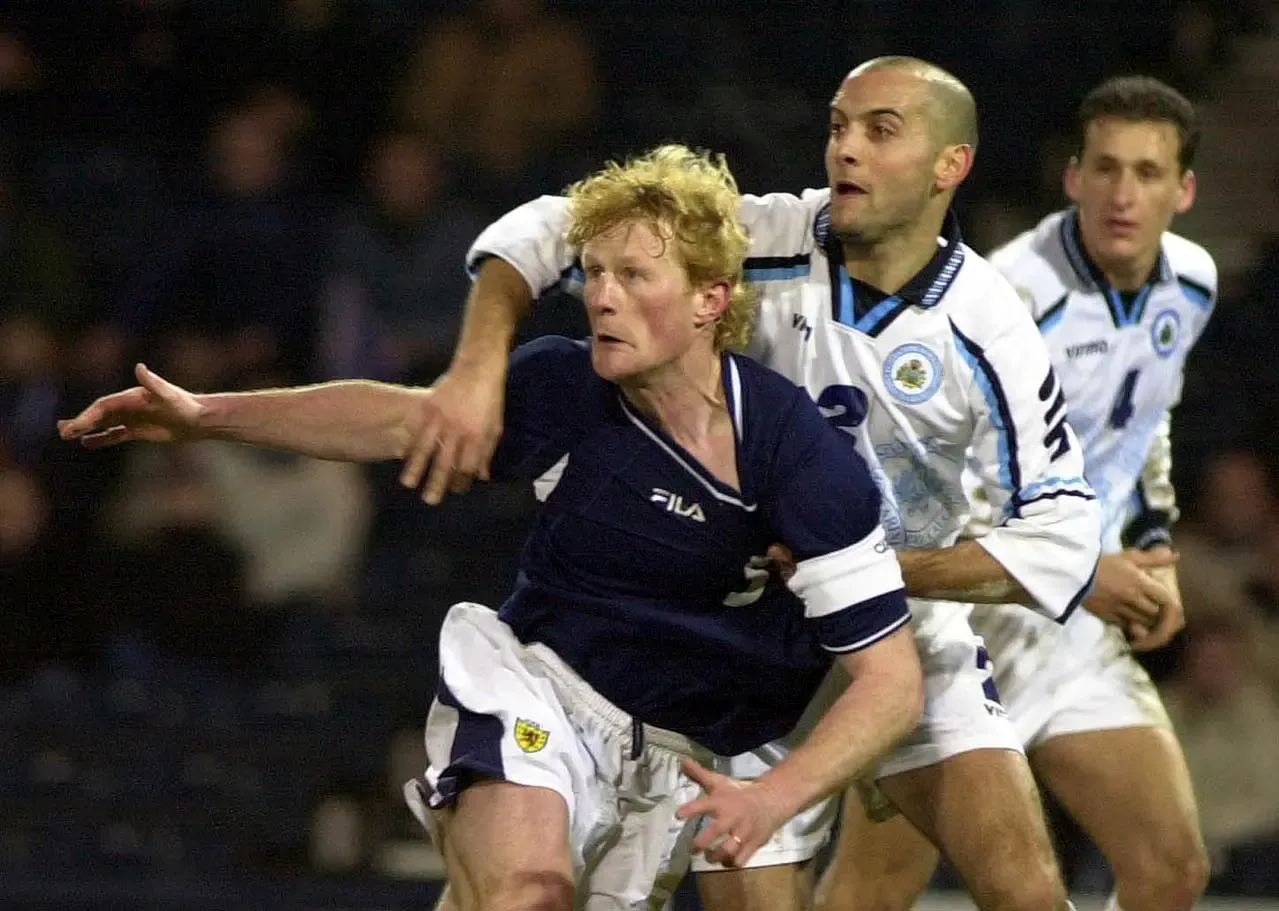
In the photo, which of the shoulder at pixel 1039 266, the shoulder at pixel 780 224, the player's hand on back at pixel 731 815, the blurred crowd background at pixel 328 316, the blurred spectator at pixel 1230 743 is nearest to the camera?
the player's hand on back at pixel 731 815

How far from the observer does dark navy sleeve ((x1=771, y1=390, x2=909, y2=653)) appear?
2.71m

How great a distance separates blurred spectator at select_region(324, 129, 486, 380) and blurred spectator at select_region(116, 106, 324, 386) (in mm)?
76

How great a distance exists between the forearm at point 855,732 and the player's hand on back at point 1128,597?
2.52 feet

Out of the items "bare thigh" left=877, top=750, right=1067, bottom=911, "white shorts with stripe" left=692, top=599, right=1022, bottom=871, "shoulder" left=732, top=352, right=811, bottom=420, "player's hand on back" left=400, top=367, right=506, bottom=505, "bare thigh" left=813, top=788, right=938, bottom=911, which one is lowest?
"bare thigh" left=813, top=788, right=938, bottom=911

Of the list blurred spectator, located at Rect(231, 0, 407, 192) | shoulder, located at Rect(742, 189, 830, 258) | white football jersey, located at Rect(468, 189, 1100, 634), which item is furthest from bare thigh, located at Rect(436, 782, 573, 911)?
blurred spectator, located at Rect(231, 0, 407, 192)

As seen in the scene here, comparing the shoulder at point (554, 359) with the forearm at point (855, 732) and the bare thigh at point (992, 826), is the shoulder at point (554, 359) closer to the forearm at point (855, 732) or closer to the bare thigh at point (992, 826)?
the forearm at point (855, 732)

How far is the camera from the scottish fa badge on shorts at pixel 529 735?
2785 millimetres

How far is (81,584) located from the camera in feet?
17.5

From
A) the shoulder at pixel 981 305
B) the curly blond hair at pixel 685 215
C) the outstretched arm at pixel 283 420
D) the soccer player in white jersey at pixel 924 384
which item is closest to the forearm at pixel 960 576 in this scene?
the soccer player in white jersey at pixel 924 384

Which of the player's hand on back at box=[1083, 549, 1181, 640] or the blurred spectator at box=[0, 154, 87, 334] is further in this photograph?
the blurred spectator at box=[0, 154, 87, 334]

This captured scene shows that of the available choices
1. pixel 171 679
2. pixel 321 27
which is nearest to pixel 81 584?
pixel 171 679

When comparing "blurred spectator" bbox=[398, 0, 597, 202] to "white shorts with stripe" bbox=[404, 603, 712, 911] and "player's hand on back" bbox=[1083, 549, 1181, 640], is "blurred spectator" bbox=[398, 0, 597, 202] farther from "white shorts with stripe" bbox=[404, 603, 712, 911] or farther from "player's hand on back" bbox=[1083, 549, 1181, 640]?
"white shorts with stripe" bbox=[404, 603, 712, 911]

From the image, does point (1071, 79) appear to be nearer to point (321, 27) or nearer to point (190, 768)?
point (321, 27)

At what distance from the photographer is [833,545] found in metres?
2.71
